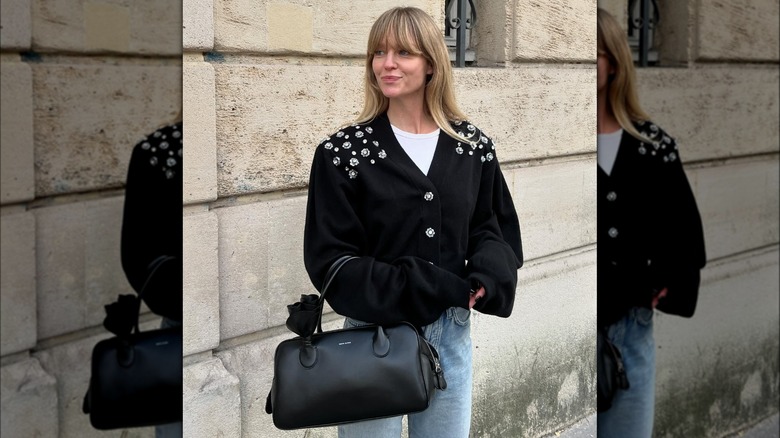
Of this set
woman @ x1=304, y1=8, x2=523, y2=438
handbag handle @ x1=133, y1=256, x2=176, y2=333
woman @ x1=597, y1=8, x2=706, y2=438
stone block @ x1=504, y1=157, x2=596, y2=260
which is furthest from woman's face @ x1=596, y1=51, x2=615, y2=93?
handbag handle @ x1=133, y1=256, x2=176, y2=333

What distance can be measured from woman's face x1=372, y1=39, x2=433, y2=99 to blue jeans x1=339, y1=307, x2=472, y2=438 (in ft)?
2.16

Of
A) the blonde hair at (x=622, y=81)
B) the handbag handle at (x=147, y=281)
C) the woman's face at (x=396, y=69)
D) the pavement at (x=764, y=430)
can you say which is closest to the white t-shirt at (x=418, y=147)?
the woman's face at (x=396, y=69)

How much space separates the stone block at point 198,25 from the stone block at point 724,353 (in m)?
1.55

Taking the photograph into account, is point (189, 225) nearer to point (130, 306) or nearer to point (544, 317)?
point (130, 306)

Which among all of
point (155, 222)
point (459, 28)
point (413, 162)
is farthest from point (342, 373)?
point (459, 28)

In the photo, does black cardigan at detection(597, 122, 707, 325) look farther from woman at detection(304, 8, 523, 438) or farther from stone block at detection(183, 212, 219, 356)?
Result: stone block at detection(183, 212, 219, 356)

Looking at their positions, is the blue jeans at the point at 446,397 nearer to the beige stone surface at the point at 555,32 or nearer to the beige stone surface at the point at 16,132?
the beige stone surface at the point at 555,32

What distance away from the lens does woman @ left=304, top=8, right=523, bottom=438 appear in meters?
2.48

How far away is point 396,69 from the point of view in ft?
8.50

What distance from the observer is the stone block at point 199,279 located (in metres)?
2.77

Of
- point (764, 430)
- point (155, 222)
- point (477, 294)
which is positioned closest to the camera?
point (155, 222)

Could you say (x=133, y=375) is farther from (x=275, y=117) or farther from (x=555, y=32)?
(x=555, y=32)

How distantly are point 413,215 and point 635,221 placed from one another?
0.61m

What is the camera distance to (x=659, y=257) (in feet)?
8.11
